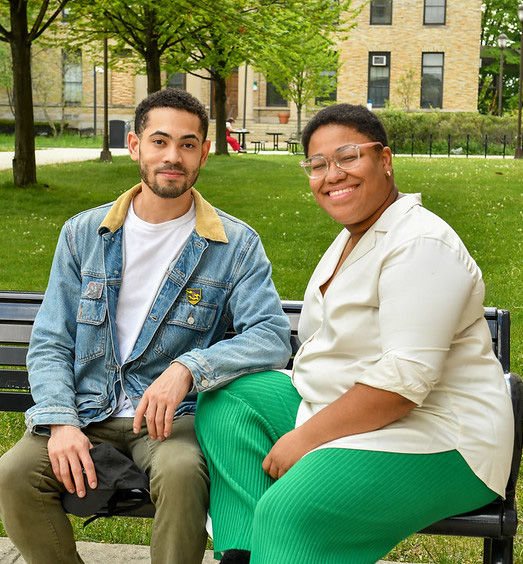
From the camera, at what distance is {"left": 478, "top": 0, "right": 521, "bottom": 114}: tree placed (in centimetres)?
5125

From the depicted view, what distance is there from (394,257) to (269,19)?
12.7 m

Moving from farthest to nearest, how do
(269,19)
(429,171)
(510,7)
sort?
(510,7) → (429,171) → (269,19)

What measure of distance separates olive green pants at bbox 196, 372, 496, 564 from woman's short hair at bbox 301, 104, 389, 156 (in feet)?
3.24

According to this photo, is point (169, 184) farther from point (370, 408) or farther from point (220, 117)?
point (220, 117)

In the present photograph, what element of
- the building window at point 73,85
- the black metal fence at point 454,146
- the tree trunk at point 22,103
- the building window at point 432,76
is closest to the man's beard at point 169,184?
the tree trunk at point 22,103

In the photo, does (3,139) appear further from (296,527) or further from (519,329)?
(296,527)

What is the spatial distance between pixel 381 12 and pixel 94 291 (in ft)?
146

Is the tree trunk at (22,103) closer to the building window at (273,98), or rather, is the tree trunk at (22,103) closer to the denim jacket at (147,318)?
the denim jacket at (147,318)

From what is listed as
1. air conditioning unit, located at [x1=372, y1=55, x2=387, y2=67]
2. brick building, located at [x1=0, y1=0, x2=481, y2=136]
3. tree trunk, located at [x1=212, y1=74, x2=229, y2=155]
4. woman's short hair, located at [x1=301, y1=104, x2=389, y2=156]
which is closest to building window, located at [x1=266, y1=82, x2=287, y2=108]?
brick building, located at [x1=0, y1=0, x2=481, y2=136]

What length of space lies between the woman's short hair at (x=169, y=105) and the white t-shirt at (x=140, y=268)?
0.36 metres

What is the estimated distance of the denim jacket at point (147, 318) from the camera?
3133 millimetres

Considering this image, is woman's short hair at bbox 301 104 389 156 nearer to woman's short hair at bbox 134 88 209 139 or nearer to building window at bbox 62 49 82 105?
woman's short hair at bbox 134 88 209 139

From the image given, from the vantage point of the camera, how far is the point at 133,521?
4082mm

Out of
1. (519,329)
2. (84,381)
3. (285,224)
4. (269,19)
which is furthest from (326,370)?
Answer: (269,19)
